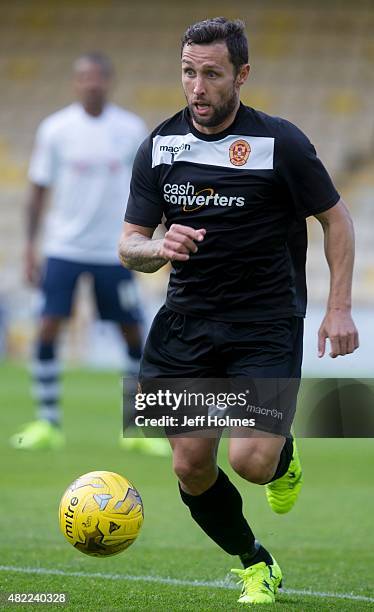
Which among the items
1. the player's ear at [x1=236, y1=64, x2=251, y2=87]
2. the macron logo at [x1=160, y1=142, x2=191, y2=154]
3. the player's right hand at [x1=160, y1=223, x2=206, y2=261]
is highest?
the player's ear at [x1=236, y1=64, x2=251, y2=87]

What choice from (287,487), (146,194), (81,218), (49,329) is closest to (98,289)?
(49,329)

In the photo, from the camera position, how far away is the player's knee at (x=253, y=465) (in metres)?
4.55

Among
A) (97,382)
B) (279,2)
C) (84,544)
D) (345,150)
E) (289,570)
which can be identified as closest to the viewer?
(84,544)

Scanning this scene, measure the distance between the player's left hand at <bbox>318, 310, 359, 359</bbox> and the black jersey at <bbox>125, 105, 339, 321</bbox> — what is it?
29 cm

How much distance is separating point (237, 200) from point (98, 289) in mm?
4922

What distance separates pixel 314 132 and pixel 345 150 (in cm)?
73

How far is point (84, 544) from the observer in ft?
15.0

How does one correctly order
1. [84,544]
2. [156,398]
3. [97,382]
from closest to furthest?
[84,544]
[156,398]
[97,382]

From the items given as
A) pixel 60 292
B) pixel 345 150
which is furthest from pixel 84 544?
pixel 345 150

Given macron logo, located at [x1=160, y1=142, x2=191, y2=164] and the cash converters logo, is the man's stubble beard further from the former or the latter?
the cash converters logo

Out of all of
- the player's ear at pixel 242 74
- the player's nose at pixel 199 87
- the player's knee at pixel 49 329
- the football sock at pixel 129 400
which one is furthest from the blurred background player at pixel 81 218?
the player's nose at pixel 199 87

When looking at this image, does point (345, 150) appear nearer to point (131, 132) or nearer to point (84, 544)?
point (131, 132)

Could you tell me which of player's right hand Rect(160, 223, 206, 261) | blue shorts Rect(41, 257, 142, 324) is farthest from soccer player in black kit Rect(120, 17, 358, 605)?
blue shorts Rect(41, 257, 142, 324)

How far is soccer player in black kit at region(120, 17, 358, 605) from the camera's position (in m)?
4.60
